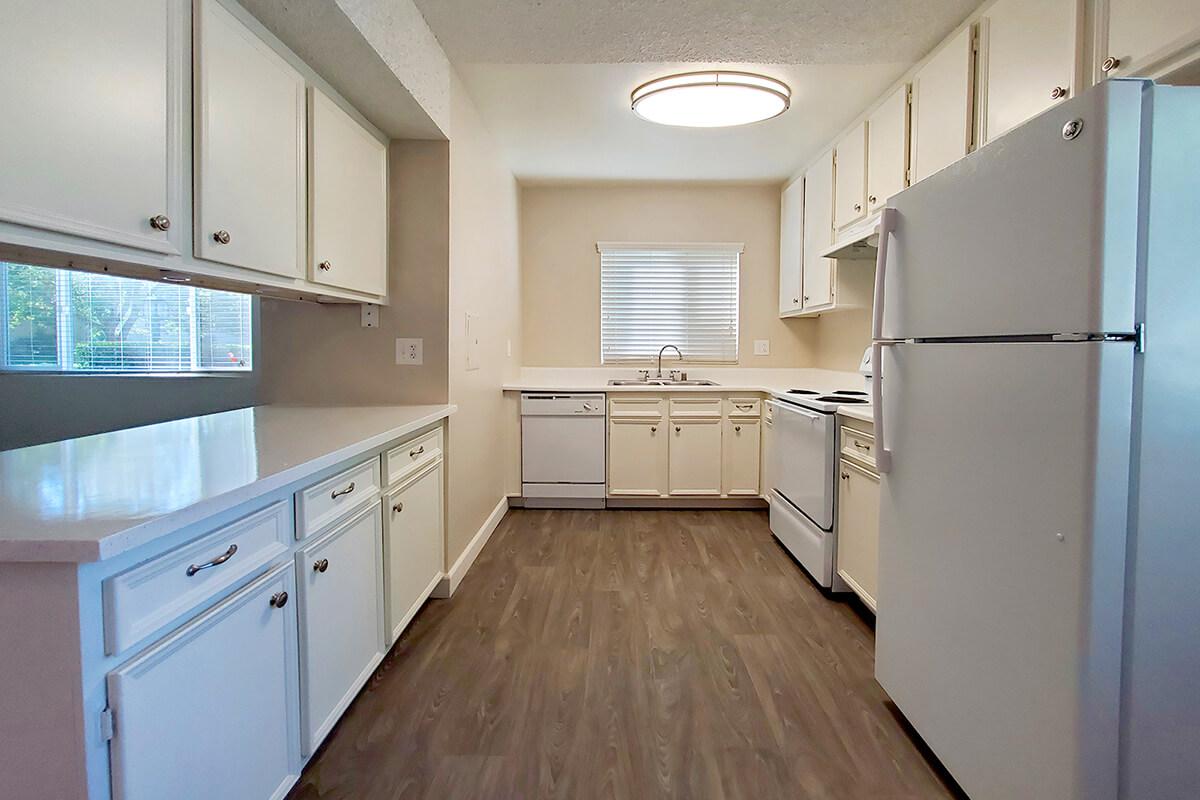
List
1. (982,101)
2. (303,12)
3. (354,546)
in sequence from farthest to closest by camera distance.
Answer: (982,101), (354,546), (303,12)

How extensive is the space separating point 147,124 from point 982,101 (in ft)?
8.08

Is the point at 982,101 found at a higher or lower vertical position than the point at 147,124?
higher

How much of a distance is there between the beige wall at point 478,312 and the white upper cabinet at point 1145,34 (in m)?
2.30

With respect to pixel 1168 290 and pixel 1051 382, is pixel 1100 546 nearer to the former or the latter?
pixel 1051 382

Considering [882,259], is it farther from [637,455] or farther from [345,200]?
[637,455]

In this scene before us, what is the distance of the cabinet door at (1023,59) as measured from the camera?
1.71 meters

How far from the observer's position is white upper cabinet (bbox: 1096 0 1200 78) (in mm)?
1344

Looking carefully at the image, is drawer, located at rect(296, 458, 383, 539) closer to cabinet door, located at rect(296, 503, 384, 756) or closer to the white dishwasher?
cabinet door, located at rect(296, 503, 384, 756)

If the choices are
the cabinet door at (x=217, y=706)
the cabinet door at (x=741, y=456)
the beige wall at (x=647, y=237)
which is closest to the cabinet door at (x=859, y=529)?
the cabinet door at (x=741, y=456)

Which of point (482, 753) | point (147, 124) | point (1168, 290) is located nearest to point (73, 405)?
point (147, 124)

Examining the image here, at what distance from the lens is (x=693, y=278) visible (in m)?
4.91

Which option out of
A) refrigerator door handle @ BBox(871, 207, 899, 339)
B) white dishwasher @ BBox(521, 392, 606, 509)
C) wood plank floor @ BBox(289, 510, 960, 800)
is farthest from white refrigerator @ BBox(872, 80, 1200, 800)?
white dishwasher @ BBox(521, 392, 606, 509)

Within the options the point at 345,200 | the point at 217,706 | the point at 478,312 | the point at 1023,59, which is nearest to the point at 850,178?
the point at 1023,59

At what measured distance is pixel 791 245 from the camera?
14.5ft
